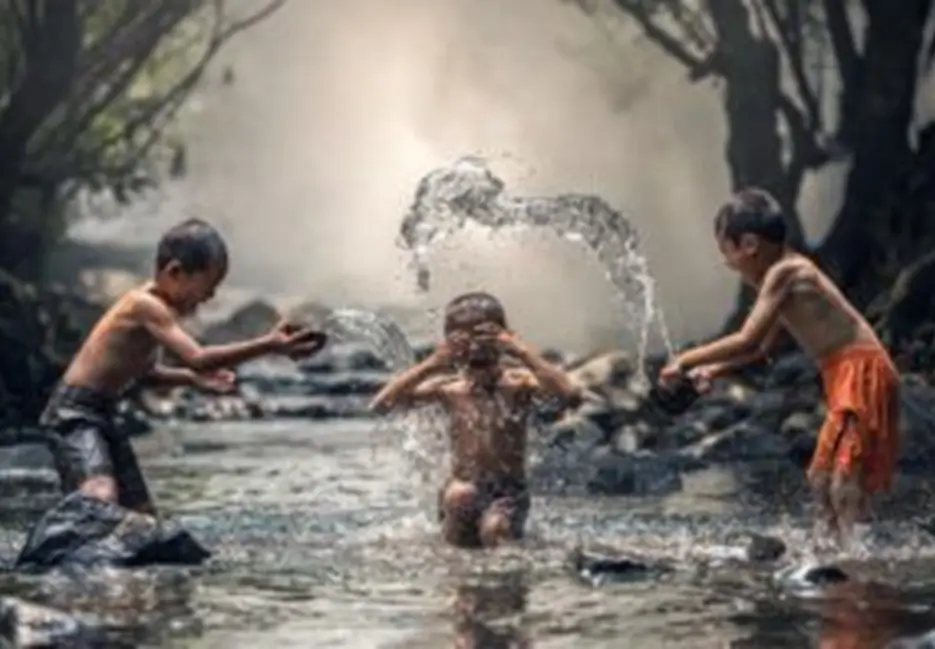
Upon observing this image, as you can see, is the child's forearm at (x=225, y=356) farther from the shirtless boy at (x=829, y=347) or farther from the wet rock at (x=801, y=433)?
the wet rock at (x=801, y=433)

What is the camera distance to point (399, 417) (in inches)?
639

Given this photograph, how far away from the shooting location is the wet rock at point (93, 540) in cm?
1255

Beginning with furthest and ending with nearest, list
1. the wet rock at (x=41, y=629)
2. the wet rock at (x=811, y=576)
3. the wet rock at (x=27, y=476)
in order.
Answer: the wet rock at (x=27, y=476) < the wet rock at (x=811, y=576) < the wet rock at (x=41, y=629)

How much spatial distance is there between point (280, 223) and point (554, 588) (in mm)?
66958

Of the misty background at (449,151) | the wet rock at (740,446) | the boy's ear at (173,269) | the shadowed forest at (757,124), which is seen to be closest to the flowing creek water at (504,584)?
the boy's ear at (173,269)

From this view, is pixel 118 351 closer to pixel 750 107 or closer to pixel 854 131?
pixel 854 131

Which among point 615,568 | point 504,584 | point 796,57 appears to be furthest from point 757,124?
point 504,584

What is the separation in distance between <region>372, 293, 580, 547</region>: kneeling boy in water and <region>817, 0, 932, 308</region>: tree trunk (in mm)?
13711

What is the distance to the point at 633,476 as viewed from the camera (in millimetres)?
19594

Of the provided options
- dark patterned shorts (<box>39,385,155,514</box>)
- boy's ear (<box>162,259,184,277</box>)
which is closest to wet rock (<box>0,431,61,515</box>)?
dark patterned shorts (<box>39,385,155,514</box>)

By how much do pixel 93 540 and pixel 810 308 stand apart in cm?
351

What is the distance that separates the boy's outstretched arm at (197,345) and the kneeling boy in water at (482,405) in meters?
1.44

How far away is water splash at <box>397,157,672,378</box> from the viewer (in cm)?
1730

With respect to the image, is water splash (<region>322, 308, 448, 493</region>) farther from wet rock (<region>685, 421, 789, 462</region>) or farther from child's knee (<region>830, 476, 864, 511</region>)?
wet rock (<region>685, 421, 789, 462</region>)
